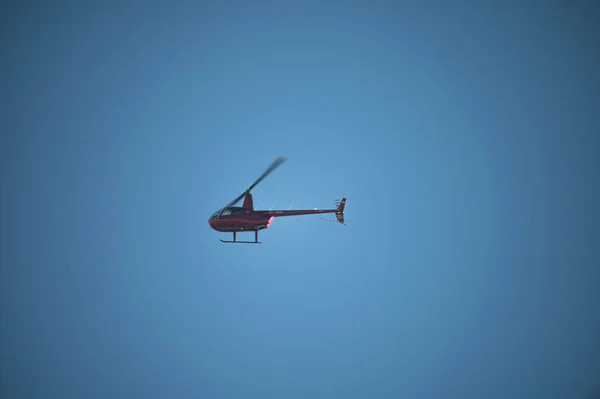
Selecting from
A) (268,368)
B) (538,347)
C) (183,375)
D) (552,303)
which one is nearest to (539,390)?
(538,347)

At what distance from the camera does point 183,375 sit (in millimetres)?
153625

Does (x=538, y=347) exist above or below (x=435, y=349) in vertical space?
above

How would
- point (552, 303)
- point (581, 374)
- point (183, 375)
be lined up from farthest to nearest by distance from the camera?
1. point (552, 303)
2. point (183, 375)
3. point (581, 374)

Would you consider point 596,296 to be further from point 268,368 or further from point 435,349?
point 268,368

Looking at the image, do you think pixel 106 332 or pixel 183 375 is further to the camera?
pixel 106 332

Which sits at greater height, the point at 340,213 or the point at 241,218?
the point at 340,213

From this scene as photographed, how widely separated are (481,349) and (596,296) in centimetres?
6696

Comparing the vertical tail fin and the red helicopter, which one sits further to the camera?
the vertical tail fin

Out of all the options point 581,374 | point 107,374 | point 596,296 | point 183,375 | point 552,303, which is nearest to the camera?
point 581,374

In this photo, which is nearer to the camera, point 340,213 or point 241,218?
point 241,218

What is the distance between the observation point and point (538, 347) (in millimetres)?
139000

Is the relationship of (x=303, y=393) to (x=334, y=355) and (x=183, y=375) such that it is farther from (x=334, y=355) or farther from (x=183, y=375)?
(x=183, y=375)

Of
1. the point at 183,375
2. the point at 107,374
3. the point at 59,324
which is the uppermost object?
the point at 59,324

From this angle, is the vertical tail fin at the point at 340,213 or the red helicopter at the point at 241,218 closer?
the red helicopter at the point at 241,218
